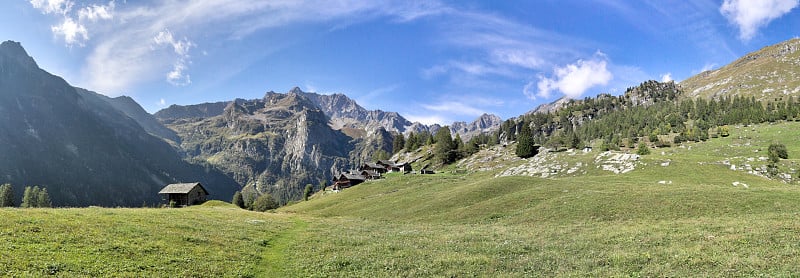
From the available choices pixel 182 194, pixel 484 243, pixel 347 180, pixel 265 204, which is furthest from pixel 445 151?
pixel 484 243

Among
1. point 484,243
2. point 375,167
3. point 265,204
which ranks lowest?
point 265,204

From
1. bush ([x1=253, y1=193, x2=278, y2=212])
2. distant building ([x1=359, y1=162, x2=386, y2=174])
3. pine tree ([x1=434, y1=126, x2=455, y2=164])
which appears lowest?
bush ([x1=253, y1=193, x2=278, y2=212])

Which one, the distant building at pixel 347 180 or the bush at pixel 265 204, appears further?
the distant building at pixel 347 180

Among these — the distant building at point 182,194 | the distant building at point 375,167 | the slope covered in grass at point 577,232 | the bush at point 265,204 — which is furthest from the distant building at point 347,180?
the slope covered in grass at point 577,232

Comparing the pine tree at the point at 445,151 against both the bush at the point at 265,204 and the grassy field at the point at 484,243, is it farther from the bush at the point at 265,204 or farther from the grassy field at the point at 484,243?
the grassy field at the point at 484,243

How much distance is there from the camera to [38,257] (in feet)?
66.9

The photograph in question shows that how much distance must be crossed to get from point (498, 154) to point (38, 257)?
14617cm

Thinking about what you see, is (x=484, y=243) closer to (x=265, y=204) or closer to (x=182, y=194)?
(x=182, y=194)

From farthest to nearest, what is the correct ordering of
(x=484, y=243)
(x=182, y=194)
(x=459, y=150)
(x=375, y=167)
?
(x=459, y=150) → (x=375, y=167) → (x=182, y=194) → (x=484, y=243)

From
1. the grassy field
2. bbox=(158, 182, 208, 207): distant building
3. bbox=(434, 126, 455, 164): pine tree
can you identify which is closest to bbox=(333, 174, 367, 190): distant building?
bbox=(434, 126, 455, 164): pine tree

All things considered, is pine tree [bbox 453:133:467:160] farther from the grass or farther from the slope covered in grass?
the grass

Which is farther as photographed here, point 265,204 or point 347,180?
point 347,180

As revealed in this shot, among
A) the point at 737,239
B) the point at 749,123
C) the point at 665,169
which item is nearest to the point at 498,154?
the point at 665,169

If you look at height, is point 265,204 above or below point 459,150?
below
